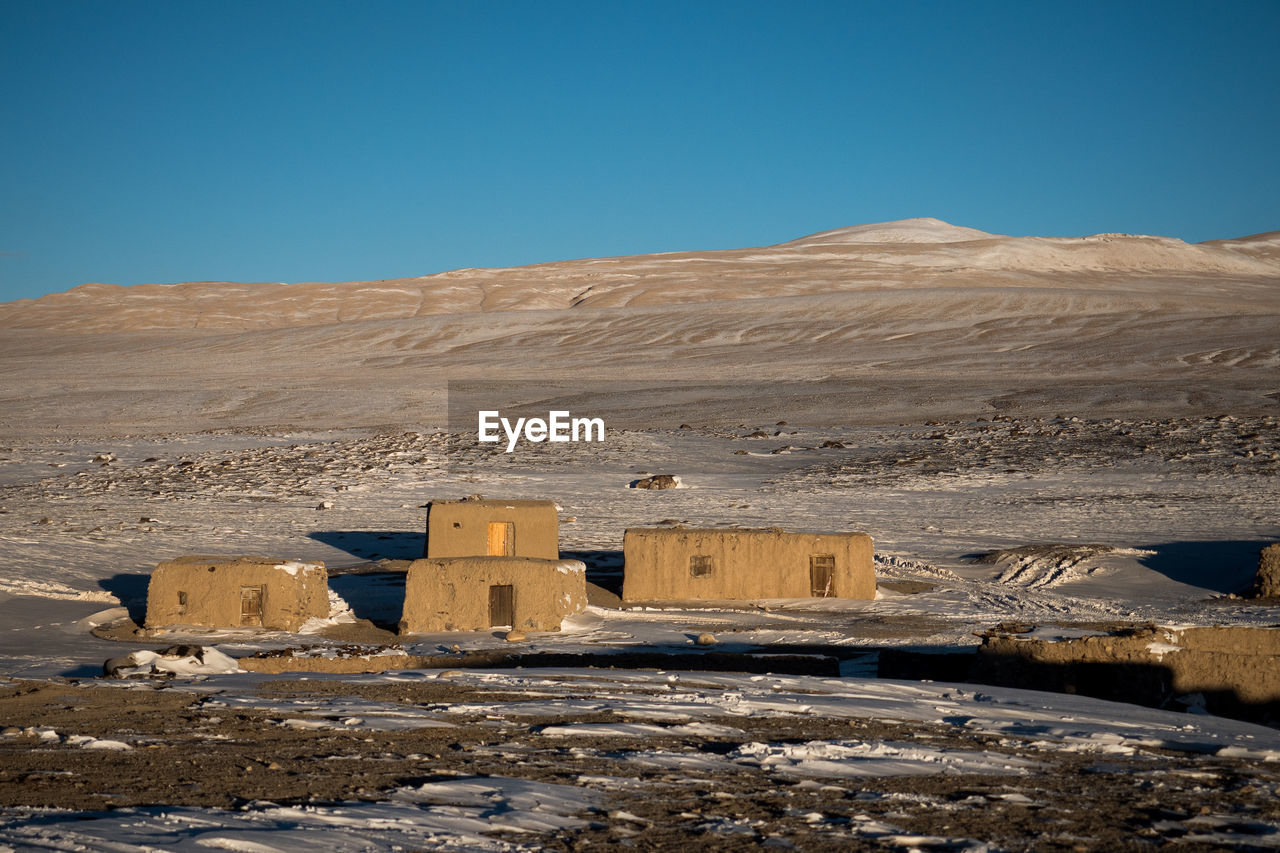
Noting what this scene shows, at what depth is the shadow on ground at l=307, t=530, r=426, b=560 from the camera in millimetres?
20172

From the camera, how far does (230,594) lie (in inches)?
582

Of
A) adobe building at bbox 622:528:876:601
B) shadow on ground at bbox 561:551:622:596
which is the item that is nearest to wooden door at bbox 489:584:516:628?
adobe building at bbox 622:528:876:601

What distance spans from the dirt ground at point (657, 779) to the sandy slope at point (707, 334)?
30.1 metres

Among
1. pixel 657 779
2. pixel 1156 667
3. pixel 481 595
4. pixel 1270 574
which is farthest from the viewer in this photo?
pixel 1270 574

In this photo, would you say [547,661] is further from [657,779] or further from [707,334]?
[707,334]

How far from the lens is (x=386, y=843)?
5.01 m

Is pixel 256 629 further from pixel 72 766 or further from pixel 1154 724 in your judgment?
pixel 1154 724

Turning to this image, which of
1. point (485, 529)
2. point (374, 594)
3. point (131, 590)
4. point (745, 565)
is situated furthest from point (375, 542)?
point (745, 565)

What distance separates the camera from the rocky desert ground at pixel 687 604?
572 centimetres

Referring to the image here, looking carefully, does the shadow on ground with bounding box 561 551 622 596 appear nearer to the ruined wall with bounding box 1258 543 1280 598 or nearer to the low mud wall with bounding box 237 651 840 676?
the low mud wall with bounding box 237 651 840 676

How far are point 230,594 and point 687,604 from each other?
18.6 ft

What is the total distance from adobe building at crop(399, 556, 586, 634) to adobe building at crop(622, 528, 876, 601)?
1892 mm

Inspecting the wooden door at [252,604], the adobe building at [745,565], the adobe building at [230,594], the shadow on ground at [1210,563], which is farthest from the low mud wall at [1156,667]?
the wooden door at [252,604]

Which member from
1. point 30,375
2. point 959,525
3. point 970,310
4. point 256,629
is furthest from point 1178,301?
point 256,629
